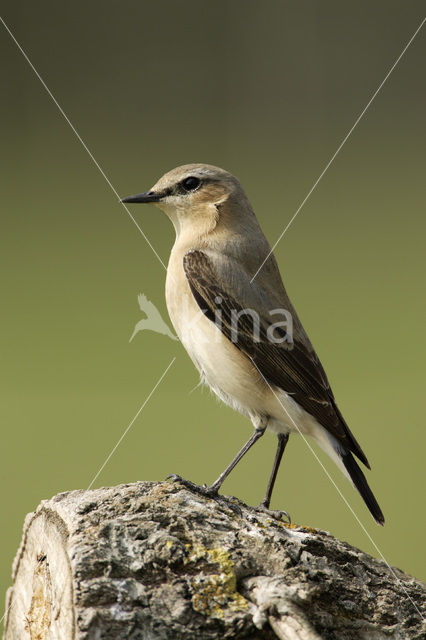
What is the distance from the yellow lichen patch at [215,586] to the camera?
2.97 metres

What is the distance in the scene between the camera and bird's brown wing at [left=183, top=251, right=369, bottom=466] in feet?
15.3

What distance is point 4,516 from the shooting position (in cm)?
814

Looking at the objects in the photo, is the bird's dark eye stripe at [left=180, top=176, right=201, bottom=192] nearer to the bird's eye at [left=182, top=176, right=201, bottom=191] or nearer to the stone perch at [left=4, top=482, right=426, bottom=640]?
the bird's eye at [left=182, top=176, right=201, bottom=191]

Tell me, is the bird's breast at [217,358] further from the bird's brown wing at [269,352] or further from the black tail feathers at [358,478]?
the black tail feathers at [358,478]

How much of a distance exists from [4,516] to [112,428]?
1.99 m

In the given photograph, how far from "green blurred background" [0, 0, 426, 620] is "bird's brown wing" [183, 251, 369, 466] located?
3.43 m

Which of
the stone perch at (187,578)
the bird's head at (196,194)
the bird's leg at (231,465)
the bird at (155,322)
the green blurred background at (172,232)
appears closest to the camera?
the stone perch at (187,578)

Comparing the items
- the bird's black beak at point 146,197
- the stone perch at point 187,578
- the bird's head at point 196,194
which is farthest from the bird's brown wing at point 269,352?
the stone perch at point 187,578

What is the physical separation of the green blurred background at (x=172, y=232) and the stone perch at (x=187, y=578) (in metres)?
4.29

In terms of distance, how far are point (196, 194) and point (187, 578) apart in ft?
9.08

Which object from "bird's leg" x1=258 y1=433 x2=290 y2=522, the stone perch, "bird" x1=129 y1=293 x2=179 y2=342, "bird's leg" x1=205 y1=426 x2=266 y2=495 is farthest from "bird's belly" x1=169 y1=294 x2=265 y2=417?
the stone perch

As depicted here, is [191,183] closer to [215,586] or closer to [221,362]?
[221,362]

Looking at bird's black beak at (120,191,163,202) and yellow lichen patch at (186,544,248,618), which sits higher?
bird's black beak at (120,191,163,202)

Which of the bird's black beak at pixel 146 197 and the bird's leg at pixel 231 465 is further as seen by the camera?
the bird's black beak at pixel 146 197
